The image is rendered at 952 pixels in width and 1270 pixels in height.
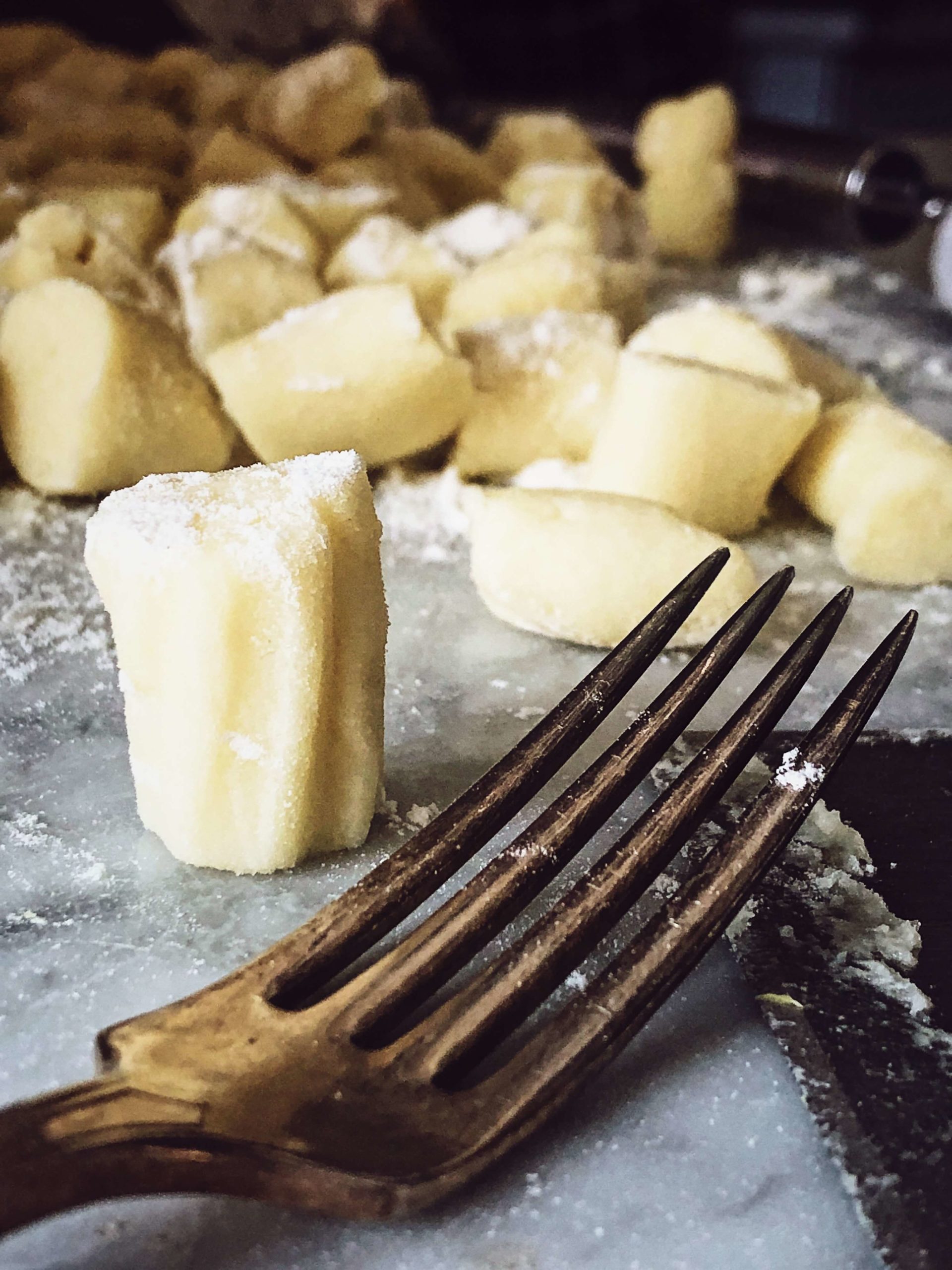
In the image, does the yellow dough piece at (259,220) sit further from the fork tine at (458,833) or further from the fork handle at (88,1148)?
the fork handle at (88,1148)

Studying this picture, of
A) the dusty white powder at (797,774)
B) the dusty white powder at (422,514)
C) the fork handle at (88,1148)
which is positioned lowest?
the dusty white powder at (422,514)

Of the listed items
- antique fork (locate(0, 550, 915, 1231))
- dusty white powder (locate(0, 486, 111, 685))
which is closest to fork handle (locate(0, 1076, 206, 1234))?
antique fork (locate(0, 550, 915, 1231))

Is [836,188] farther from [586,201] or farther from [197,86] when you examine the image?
[197,86]

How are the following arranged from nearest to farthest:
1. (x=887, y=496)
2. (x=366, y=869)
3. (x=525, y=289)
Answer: (x=366, y=869)
(x=887, y=496)
(x=525, y=289)

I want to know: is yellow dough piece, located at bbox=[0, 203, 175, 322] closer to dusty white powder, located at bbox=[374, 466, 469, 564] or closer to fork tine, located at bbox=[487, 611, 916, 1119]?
dusty white powder, located at bbox=[374, 466, 469, 564]

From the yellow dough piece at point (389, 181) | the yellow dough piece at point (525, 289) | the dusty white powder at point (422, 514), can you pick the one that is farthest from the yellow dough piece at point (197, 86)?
the dusty white powder at point (422, 514)

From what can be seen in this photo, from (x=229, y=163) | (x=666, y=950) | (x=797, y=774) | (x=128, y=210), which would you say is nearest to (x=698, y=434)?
(x=797, y=774)

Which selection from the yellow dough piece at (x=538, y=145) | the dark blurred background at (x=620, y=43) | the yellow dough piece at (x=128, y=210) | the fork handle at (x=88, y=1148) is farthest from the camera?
the dark blurred background at (x=620, y=43)
